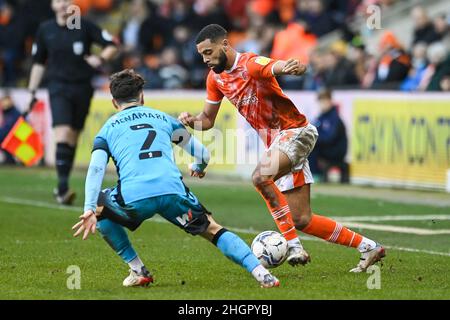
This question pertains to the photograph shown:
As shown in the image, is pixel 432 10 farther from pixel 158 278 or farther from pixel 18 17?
pixel 158 278

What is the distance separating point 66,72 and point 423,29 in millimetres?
7896

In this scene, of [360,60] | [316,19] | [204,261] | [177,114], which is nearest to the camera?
[204,261]

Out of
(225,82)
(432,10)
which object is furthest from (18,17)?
(225,82)

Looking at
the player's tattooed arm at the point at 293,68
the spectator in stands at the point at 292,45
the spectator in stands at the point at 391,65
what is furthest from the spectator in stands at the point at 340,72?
the player's tattooed arm at the point at 293,68

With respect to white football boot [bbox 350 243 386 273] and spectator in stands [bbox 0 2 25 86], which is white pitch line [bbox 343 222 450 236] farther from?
spectator in stands [bbox 0 2 25 86]

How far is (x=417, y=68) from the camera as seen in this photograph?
19.3 m

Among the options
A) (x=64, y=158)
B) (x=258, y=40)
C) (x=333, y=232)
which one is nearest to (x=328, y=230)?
(x=333, y=232)

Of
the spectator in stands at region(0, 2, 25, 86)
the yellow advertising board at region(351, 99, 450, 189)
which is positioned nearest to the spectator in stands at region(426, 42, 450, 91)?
Result: the yellow advertising board at region(351, 99, 450, 189)

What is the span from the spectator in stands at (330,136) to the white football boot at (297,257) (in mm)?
9478

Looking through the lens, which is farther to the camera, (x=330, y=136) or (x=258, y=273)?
(x=330, y=136)

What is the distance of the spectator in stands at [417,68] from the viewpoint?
743 inches

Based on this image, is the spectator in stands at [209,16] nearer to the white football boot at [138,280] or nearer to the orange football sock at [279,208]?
the orange football sock at [279,208]

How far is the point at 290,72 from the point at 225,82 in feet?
3.40

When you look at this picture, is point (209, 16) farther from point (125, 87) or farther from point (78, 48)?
point (125, 87)
